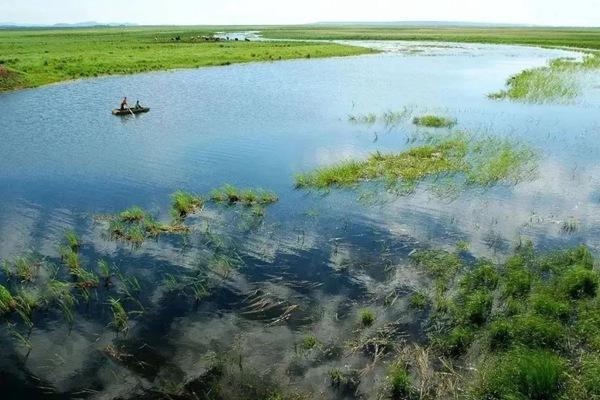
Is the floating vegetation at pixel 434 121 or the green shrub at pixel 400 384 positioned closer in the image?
the green shrub at pixel 400 384

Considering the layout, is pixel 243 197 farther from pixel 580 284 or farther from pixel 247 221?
pixel 580 284

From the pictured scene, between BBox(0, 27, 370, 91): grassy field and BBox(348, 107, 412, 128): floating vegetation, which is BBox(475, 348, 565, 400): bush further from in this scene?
BBox(0, 27, 370, 91): grassy field

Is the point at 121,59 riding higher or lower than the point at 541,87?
higher

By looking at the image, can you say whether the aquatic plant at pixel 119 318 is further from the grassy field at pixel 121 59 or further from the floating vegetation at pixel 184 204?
the grassy field at pixel 121 59

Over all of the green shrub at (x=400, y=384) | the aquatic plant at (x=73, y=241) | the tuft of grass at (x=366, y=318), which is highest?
the aquatic plant at (x=73, y=241)

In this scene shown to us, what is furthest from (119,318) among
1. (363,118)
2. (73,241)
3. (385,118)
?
(385,118)

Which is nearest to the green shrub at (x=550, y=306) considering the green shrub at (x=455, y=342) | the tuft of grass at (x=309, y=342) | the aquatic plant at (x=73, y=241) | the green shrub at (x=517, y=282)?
the green shrub at (x=517, y=282)
